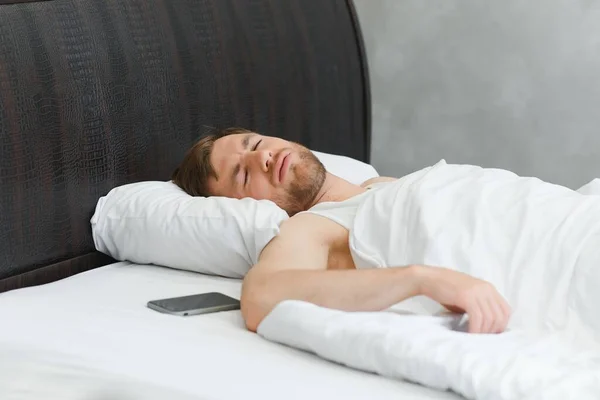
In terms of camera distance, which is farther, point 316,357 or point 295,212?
point 295,212

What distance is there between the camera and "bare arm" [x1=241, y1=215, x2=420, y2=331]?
1.46 m

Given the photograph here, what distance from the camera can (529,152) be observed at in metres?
2.96

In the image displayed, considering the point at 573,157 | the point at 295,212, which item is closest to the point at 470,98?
the point at 573,157

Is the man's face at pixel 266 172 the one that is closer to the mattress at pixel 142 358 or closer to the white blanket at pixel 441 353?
the mattress at pixel 142 358

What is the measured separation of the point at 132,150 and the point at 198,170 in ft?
0.58

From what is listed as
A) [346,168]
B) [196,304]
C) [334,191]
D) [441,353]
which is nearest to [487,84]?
[346,168]

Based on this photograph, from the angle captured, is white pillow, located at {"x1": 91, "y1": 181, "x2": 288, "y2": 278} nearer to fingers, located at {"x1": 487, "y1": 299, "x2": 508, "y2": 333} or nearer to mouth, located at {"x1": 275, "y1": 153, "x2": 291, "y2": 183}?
mouth, located at {"x1": 275, "y1": 153, "x2": 291, "y2": 183}

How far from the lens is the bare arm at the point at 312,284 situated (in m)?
1.46

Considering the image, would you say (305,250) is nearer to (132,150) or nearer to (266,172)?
(266,172)

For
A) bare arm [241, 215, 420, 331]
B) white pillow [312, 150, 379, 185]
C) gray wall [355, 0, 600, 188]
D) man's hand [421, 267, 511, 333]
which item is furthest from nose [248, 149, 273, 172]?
gray wall [355, 0, 600, 188]

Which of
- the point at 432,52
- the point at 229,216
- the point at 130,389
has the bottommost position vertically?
the point at 130,389

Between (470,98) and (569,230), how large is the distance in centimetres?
149

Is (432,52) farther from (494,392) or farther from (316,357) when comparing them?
(494,392)

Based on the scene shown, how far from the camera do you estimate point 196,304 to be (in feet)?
5.49
